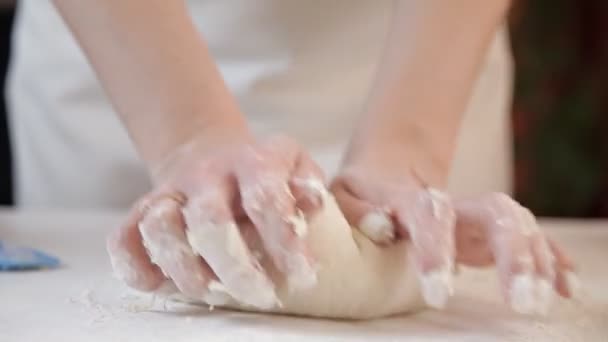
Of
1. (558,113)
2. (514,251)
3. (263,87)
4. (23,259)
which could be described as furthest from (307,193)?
(558,113)

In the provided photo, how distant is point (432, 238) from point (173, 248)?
0.15m

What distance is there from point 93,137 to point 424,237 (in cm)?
57

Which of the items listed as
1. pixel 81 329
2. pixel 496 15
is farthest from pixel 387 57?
pixel 81 329

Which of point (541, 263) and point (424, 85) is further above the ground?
point (424, 85)

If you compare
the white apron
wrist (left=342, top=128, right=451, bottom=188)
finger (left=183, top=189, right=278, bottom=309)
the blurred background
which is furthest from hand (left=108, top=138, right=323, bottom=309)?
the blurred background

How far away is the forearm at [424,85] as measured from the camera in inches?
25.3

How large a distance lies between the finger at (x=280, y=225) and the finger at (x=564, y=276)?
157mm

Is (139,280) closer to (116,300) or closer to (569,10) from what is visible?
(116,300)

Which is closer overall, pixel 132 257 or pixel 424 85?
pixel 132 257

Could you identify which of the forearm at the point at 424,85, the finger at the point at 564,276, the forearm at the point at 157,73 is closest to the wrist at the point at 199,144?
the forearm at the point at 157,73

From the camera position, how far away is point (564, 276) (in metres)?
0.54

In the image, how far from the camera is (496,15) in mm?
740

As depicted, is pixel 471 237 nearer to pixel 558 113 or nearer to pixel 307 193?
pixel 307 193

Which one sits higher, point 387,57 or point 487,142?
point 387,57
